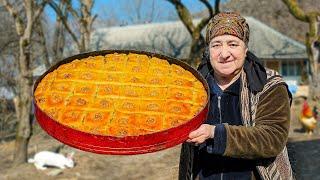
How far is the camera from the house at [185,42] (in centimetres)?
3375

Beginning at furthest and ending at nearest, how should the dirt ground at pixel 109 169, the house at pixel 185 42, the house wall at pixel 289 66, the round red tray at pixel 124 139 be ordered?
the house wall at pixel 289 66, the house at pixel 185 42, the dirt ground at pixel 109 169, the round red tray at pixel 124 139

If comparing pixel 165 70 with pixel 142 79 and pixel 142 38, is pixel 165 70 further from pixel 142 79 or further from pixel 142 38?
pixel 142 38

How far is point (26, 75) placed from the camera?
1136cm

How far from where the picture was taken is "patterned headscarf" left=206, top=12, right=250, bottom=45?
8.62ft

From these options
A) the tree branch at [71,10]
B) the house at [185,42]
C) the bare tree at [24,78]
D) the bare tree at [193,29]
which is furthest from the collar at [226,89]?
the house at [185,42]

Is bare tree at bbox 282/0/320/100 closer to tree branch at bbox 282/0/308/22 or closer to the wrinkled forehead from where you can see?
tree branch at bbox 282/0/308/22

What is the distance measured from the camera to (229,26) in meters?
2.63

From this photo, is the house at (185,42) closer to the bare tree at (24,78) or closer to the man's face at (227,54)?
the bare tree at (24,78)

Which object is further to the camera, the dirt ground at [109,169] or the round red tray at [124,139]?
the dirt ground at [109,169]

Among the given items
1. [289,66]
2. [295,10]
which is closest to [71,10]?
[295,10]

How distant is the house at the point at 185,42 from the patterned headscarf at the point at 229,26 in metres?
27.4

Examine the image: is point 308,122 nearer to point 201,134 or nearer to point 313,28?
point 313,28

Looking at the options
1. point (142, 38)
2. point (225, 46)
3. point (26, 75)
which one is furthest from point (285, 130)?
point (142, 38)

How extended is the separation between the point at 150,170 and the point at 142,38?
30.3m
